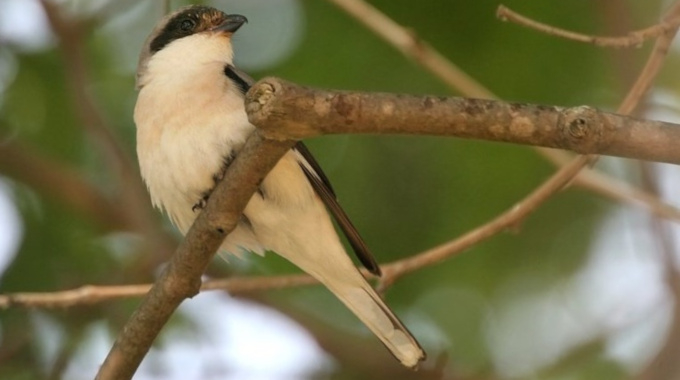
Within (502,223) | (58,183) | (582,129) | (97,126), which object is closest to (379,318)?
(502,223)

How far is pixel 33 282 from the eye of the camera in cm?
651

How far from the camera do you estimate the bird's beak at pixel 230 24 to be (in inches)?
225

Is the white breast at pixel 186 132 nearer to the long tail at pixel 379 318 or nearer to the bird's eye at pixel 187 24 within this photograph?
the bird's eye at pixel 187 24

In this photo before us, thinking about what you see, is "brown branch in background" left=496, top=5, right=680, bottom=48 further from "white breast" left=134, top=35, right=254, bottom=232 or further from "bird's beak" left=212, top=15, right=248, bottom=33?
"bird's beak" left=212, top=15, right=248, bottom=33

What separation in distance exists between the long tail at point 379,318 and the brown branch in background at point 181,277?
1.14 m

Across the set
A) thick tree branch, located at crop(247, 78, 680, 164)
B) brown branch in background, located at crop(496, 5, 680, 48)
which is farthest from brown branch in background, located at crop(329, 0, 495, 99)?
thick tree branch, located at crop(247, 78, 680, 164)

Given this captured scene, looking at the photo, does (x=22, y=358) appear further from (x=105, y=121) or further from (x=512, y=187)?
(x=512, y=187)

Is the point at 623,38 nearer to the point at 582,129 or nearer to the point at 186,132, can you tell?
the point at 582,129

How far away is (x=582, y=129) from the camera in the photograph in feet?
10.3

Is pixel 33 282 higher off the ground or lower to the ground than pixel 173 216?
lower

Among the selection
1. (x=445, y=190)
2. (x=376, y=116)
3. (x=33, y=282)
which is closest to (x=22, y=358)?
(x=33, y=282)

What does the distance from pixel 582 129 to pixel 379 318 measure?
6.55 feet

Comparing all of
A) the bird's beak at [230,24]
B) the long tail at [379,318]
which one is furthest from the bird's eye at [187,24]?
the long tail at [379,318]

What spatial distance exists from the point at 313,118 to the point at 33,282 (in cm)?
367
